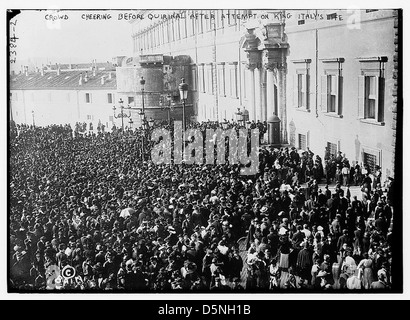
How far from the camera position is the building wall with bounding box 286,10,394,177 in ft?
45.7

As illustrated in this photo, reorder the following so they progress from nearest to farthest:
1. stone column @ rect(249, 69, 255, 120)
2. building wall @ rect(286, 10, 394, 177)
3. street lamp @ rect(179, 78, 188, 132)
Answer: building wall @ rect(286, 10, 394, 177) < stone column @ rect(249, 69, 255, 120) < street lamp @ rect(179, 78, 188, 132)

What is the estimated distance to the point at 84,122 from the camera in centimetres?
1505

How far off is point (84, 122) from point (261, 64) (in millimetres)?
3949

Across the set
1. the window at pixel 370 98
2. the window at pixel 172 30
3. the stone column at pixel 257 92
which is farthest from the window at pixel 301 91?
the window at pixel 172 30

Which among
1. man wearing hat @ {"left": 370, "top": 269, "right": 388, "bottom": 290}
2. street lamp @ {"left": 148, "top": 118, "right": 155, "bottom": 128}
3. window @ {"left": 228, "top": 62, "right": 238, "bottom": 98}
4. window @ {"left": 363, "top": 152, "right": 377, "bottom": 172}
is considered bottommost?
man wearing hat @ {"left": 370, "top": 269, "right": 388, "bottom": 290}

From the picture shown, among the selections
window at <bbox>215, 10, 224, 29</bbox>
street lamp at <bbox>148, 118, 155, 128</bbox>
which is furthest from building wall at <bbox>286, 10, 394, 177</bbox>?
street lamp at <bbox>148, 118, 155, 128</bbox>

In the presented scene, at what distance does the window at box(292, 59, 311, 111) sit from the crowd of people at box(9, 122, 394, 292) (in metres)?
0.97

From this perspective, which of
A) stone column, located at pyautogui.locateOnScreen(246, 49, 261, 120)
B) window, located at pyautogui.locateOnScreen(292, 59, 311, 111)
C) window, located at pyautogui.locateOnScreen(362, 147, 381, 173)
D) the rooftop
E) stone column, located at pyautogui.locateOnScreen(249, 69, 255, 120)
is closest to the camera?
window, located at pyautogui.locateOnScreen(362, 147, 381, 173)

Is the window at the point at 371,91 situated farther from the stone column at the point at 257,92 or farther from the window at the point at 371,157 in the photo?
the stone column at the point at 257,92

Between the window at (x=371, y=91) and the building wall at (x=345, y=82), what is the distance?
0.07 metres

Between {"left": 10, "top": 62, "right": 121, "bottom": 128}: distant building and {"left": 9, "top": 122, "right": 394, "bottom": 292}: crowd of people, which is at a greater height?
{"left": 10, "top": 62, "right": 121, "bottom": 128}: distant building

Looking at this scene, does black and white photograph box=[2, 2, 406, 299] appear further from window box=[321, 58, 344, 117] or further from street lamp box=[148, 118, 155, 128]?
street lamp box=[148, 118, 155, 128]
